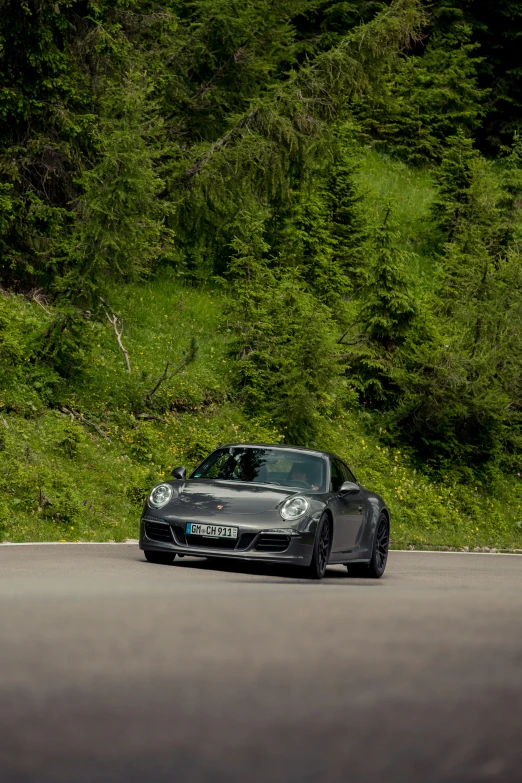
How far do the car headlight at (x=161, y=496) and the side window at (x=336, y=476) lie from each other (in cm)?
212

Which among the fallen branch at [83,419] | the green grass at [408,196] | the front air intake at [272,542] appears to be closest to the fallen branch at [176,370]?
the fallen branch at [83,419]

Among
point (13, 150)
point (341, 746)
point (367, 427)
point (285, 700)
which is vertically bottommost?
point (367, 427)

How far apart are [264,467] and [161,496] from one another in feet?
5.18

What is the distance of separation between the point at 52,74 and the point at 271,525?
16445 mm

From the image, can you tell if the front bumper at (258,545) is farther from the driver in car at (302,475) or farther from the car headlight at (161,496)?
the driver in car at (302,475)

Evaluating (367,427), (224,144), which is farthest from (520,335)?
(224,144)

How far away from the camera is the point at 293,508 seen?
14102 mm

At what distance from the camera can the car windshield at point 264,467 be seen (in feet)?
50.4

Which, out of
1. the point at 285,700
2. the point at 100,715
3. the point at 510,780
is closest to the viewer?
the point at 510,780

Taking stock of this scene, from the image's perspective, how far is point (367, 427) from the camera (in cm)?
3164

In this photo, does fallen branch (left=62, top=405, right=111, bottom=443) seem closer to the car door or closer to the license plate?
the car door

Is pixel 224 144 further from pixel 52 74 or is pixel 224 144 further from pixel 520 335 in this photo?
pixel 520 335

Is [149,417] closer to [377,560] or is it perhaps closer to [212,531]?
[377,560]

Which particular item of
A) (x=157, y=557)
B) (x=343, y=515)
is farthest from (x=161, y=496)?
(x=343, y=515)
